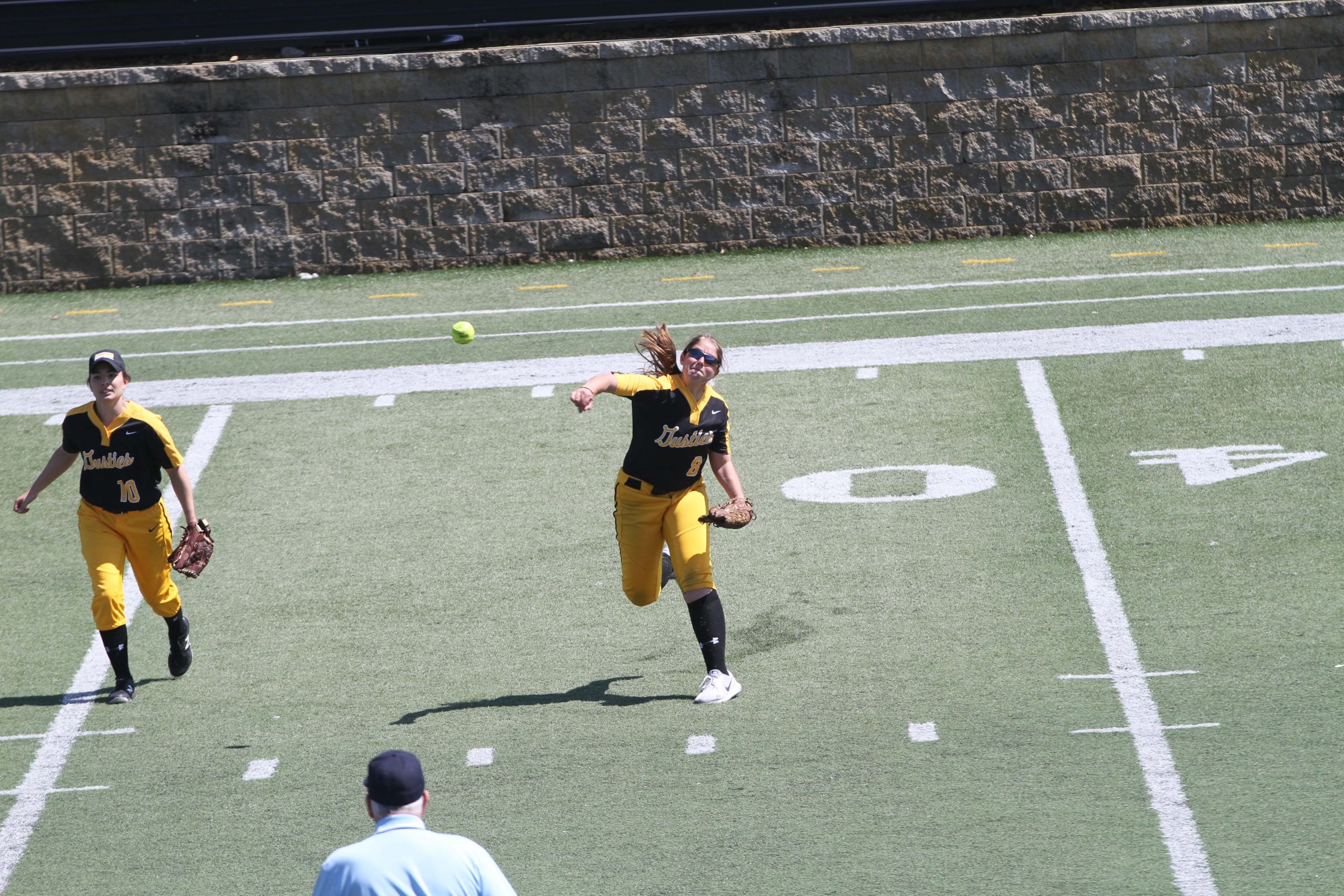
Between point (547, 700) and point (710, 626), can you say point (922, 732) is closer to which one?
point (710, 626)

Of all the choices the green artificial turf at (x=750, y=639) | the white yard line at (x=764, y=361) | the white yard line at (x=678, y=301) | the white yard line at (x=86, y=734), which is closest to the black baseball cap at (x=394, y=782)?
the green artificial turf at (x=750, y=639)

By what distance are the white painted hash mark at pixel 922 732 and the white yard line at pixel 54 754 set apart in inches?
157

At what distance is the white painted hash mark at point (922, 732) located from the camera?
313 inches

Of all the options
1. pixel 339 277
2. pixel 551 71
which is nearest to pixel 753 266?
pixel 551 71

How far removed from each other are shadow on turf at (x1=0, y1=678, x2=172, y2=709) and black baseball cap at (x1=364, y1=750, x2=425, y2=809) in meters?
5.26

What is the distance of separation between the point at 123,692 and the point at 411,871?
5306mm

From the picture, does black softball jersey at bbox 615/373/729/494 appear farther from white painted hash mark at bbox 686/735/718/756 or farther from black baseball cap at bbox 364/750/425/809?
black baseball cap at bbox 364/750/425/809

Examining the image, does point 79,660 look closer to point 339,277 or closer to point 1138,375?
point 1138,375

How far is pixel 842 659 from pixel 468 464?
458 cm

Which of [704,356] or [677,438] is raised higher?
[704,356]

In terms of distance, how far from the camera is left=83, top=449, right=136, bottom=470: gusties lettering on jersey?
8.73 m

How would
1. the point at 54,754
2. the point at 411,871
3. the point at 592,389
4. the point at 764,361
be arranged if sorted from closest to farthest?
the point at 411,871 → the point at 592,389 → the point at 54,754 → the point at 764,361

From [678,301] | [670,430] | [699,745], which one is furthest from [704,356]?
[678,301]

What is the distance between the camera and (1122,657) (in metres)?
8.80
